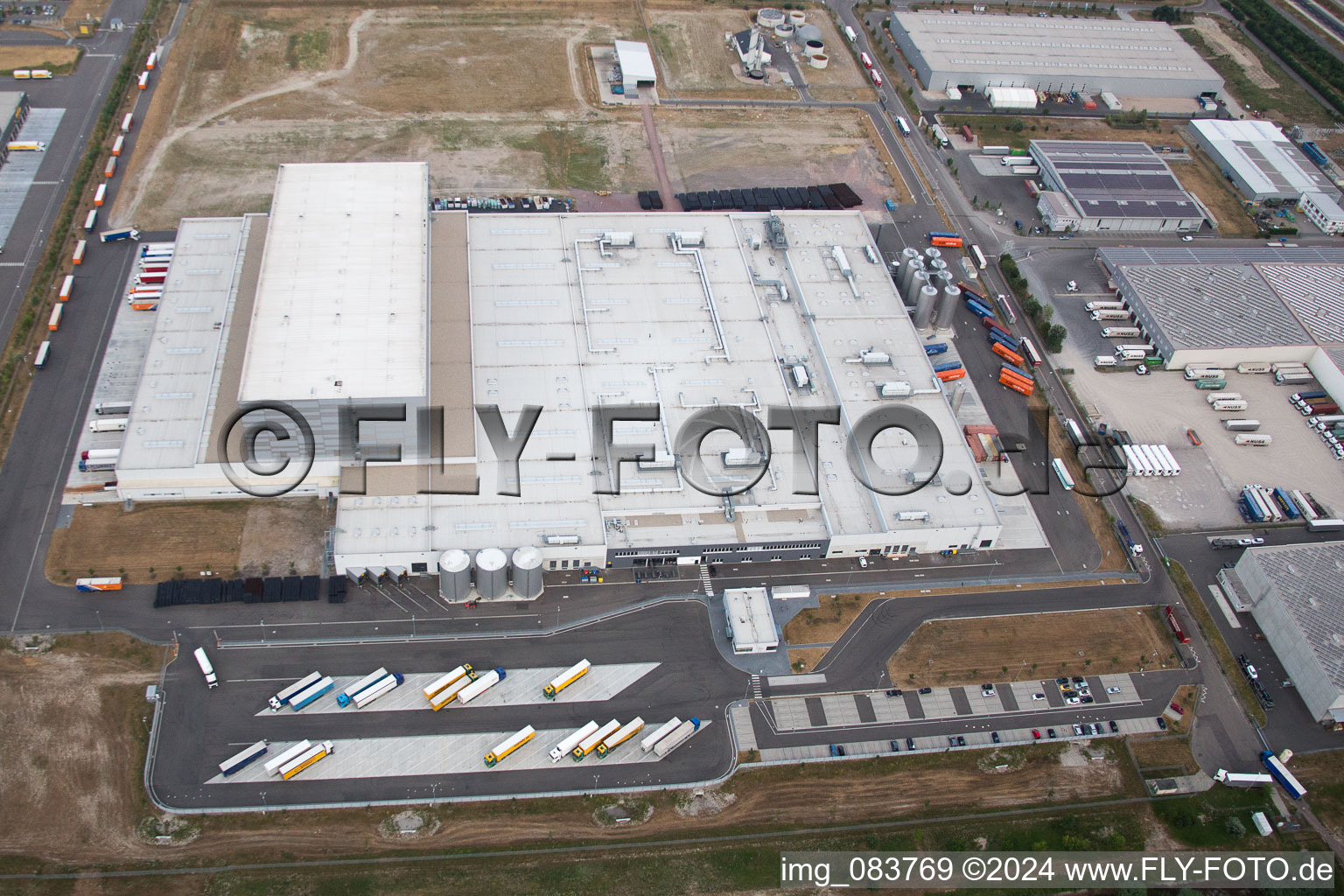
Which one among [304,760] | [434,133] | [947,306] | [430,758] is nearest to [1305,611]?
[947,306]

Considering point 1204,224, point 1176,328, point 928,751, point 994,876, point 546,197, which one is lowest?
point 994,876

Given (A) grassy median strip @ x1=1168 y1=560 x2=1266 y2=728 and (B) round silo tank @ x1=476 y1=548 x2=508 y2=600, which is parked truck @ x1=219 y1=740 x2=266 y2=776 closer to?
(B) round silo tank @ x1=476 y1=548 x2=508 y2=600

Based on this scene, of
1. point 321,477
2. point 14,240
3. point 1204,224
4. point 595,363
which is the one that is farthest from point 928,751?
point 14,240

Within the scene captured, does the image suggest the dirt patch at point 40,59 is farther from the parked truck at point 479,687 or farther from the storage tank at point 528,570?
the parked truck at point 479,687

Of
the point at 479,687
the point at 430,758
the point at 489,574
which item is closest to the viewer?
the point at 430,758

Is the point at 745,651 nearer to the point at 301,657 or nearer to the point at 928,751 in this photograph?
the point at 928,751

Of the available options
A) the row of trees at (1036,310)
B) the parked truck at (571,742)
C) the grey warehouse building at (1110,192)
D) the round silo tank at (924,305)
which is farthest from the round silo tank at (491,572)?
the grey warehouse building at (1110,192)

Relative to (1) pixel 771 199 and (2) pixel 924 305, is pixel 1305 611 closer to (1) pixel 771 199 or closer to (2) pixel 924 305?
(2) pixel 924 305
